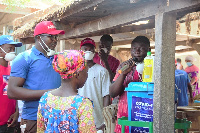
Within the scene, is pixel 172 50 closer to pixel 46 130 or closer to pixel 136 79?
pixel 136 79

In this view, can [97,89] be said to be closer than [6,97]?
No

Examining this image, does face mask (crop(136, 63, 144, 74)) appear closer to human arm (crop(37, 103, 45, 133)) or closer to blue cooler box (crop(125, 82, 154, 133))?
blue cooler box (crop(125, 82, 154, 133))

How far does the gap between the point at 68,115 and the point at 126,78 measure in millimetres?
1643

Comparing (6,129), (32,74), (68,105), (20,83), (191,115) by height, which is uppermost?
(32,74)

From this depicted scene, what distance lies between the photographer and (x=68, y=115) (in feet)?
8.46

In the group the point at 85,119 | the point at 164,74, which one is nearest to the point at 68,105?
the point at 85,119

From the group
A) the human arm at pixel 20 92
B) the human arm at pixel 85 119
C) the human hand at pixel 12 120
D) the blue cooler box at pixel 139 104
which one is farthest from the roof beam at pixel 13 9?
the human arm at pixel 85 119

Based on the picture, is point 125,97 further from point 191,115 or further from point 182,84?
point 182,84

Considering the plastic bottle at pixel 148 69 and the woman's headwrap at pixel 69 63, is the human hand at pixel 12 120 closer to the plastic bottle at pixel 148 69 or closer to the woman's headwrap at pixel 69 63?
the plastic bottle at pixel 148 69

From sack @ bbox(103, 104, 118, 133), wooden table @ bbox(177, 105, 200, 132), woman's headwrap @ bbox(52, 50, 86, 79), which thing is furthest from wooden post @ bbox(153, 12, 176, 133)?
woman's headwrap @ bbox(52, 50, 86, 79)

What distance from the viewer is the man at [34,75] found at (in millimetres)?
3551

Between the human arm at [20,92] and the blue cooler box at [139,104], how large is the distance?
1.02m

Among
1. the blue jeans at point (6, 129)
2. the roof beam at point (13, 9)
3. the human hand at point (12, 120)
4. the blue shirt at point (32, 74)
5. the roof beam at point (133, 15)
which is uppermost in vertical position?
the roof beam at point (13, 9)

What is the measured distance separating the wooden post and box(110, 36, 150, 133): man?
1.49 feet
